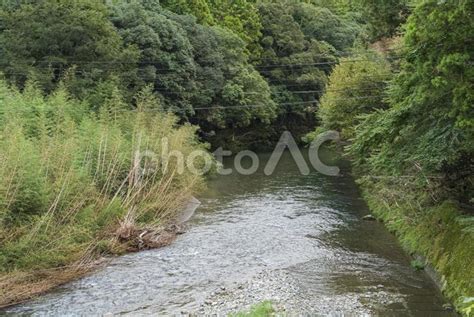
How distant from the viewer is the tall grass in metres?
11.4

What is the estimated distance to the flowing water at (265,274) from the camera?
1031 centimetres

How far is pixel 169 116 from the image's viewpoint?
2270 cm

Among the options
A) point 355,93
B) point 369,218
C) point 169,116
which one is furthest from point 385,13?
point 169,116

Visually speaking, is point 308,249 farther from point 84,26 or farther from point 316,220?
point 84,26

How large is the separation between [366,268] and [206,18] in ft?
102

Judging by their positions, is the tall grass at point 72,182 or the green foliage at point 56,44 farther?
the green foliage at point 56,44

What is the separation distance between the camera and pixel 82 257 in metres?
12.7

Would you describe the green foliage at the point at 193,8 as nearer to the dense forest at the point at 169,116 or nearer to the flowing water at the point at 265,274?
the dense forest at the point at 169,116

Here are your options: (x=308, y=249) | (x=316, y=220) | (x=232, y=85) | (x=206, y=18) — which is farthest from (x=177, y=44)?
(x=308, y=249)

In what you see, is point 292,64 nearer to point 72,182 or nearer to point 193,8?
point 193,8

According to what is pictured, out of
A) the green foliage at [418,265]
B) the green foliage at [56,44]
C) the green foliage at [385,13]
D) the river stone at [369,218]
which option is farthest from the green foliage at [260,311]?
the green foliage at [56,44]

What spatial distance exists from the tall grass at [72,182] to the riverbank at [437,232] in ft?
25.4

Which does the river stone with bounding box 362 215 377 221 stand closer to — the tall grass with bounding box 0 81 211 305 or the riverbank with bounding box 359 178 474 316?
the riverbank with bounding box 359 178 474 316

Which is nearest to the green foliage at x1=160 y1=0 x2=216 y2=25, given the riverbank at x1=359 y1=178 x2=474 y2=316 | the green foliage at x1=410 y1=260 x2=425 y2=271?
the riverbank at x1=359 y1=178 x2=474 y2=316
